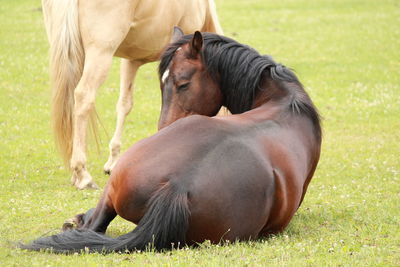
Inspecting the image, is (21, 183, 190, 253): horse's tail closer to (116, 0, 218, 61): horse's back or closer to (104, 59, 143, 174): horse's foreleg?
(116, 0, 218, 61): horse's back

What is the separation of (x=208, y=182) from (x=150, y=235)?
0.55 m

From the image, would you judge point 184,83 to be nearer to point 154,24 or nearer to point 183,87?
point 183,87

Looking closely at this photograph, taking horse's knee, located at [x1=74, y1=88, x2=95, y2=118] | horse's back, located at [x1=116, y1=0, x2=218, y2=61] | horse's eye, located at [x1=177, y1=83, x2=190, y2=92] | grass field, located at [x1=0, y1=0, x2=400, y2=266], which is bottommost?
grass field, located at [x1=0, y1=0, x2=400, y2=266]

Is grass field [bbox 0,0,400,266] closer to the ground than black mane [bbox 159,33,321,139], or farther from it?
closer to the ground

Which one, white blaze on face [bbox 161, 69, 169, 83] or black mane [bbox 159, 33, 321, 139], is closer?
black mane [bbox 159, 33, 321, 139]

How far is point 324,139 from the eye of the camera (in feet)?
44.1

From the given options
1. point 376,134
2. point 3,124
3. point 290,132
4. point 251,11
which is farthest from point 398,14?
point 290,132

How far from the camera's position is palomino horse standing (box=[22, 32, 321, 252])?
520 centimetres

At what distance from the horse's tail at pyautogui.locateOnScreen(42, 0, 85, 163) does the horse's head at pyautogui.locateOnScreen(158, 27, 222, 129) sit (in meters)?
2.49

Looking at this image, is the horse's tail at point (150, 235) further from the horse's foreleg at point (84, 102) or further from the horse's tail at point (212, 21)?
the horse's tail at point (212, 21)

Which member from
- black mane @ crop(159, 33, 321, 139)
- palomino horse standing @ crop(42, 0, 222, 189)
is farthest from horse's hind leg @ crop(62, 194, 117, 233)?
palomino horse standing @ crop(42, 0, 222, 189)

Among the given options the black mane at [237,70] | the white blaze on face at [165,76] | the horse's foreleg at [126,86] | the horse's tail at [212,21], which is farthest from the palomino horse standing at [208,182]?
the horse's tail at [212,21]

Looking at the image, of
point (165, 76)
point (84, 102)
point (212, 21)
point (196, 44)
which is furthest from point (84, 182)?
point (212, 21)

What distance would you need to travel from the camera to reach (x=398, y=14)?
2820 cm
